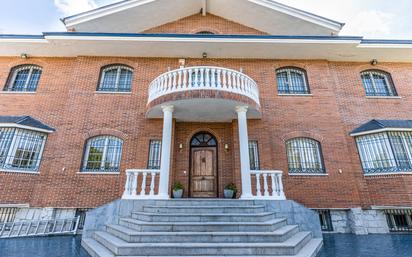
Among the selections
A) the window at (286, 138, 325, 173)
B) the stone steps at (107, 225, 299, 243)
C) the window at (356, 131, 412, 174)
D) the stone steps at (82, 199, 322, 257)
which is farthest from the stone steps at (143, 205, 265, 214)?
the window at (356, 131, 412, 174)

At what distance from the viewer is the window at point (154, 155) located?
8.50m

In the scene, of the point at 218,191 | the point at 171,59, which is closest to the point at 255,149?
the point at 218,191

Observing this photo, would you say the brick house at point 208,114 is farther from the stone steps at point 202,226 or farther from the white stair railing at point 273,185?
the stone steps at point 202,226

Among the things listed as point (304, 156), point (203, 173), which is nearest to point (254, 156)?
point (304, 156)

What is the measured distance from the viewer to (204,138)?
9.34 m

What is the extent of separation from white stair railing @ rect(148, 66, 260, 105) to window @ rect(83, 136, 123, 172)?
9.03 feet

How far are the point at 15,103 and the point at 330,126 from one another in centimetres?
1398

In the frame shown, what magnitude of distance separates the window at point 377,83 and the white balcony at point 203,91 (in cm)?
Result: 629

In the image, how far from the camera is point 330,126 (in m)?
9.12

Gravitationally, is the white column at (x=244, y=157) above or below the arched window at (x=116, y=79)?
below

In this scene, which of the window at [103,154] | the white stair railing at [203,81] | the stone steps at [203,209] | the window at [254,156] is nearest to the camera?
the stone steps at [203,209]

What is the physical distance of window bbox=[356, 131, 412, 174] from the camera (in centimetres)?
825

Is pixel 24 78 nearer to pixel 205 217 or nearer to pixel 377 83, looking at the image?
pixel 205 217

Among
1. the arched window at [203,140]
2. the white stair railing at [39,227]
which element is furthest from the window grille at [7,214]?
the arched window at [203,140]
